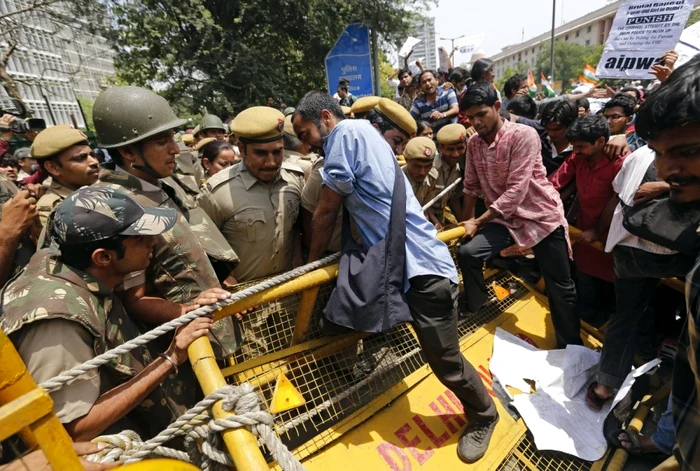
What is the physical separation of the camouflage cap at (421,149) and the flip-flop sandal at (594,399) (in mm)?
2145

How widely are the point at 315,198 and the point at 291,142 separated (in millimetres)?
1803

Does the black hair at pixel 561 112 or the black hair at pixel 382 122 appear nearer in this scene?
the black hair at pixel 382 122

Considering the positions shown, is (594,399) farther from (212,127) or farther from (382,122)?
(212,127)

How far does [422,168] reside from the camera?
3.29 metres

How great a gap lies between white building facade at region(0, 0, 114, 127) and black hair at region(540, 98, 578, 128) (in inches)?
534

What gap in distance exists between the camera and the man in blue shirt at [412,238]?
74.5 inches

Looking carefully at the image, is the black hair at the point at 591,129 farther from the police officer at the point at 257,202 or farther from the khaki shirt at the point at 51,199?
the khaki shirt at the point at 51,199

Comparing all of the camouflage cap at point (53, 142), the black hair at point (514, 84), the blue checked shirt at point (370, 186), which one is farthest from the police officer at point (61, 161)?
the black hair at point (514, 84)

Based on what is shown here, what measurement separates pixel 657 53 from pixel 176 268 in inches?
250

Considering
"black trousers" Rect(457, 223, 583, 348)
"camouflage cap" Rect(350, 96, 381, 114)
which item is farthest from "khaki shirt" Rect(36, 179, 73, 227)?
"black trousers" Rect(457, 223, 583, 348)

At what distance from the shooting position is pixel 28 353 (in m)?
1.14

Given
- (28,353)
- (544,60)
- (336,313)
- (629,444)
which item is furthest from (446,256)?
(544,60)

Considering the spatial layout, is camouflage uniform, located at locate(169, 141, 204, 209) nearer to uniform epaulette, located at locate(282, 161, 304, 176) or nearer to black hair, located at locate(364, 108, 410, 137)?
uniform epaulette, located at locate(282, 161, 304, 176)

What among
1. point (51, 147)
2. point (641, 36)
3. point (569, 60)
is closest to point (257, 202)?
point (51, 147)
